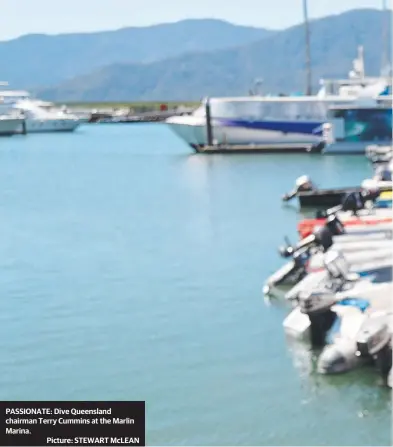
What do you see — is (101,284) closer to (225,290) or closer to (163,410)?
(225,290)

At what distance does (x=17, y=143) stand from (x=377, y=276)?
70.4 meters

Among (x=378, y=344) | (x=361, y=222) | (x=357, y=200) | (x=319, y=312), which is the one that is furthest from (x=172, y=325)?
(x=357, y=200)

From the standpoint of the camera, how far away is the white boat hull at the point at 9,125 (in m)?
88.9

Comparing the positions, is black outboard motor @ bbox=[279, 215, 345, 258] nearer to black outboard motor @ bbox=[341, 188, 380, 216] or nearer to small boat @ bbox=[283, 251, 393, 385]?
small boat @ bbox=[283, 251, 393, 385]

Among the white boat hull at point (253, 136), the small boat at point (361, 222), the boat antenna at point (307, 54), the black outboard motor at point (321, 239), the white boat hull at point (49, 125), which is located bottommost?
the white boat hull at point (49, 125)

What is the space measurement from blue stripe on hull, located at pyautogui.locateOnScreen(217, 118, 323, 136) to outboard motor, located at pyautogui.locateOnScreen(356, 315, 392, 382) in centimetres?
4323

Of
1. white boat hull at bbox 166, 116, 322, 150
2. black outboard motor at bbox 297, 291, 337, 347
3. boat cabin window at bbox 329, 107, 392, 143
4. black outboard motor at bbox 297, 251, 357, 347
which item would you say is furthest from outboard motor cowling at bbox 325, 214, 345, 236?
white boat hull at bbox 166, 116, 322, 150

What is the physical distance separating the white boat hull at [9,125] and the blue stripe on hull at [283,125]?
37035 mm

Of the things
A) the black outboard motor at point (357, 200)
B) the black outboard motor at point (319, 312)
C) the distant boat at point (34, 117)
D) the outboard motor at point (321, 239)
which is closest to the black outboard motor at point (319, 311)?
the black outboard motor at point (319, 312)

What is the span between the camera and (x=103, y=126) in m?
130

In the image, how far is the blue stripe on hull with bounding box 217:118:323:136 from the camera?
54812 mm

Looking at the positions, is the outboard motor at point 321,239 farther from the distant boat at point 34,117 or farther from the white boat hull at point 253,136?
the distant boat at point 34,117

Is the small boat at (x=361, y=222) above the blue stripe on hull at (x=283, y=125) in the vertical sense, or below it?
above

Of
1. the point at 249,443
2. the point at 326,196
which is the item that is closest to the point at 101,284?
the point at 249,443
